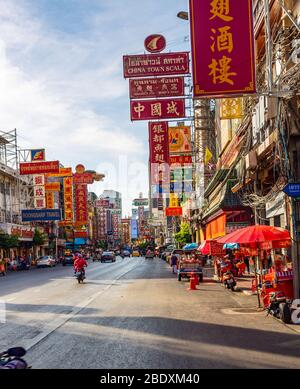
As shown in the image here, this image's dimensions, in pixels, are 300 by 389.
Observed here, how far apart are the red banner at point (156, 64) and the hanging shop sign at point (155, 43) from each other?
3.54ft

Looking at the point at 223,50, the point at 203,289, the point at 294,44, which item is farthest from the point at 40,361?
the point at 203,289

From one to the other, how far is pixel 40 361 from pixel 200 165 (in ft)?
141

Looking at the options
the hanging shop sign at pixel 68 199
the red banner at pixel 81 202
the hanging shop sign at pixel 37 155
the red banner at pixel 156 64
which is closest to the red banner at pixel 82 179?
the hanging shop sign at pixel 68 199

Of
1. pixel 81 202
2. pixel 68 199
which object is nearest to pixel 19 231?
pixel 68 199

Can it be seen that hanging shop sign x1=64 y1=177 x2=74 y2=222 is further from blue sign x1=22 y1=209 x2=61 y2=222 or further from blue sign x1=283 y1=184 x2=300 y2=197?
blue sign x1=283 y1=184 x2=300 y2=197

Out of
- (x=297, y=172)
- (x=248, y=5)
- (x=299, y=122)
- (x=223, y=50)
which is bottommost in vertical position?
(x=297, y=172)

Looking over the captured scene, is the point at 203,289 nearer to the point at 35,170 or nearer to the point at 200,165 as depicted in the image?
the point at 200,165

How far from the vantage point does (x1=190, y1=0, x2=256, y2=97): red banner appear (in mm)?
14508

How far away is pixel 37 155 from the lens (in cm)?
6247

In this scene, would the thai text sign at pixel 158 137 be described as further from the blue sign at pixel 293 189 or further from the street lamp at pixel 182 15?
the blue sign at pixel 293 189

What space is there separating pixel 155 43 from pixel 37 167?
37.3m

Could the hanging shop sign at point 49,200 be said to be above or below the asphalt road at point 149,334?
above

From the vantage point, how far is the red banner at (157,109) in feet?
81.4

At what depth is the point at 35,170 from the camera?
60469 mm
